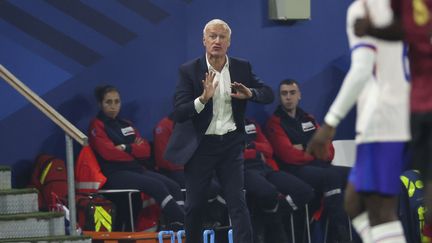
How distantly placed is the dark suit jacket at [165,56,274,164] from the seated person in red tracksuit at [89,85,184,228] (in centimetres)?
134

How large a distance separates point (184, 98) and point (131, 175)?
171 cm

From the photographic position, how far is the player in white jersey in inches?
231

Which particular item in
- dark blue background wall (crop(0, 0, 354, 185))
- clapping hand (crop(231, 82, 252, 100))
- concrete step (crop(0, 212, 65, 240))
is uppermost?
dark blue background wall (crop(0, 0, 354, 185))

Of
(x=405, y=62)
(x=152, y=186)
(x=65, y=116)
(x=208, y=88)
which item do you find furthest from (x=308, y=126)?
(x=405, y=62)

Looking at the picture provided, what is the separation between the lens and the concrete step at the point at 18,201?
33.2 ft

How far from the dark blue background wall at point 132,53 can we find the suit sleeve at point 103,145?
46 centimetres

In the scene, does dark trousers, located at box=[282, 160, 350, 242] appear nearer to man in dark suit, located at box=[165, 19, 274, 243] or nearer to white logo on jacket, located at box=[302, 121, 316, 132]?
white logo on jacket, located at box=[302, 121, 316, 132]

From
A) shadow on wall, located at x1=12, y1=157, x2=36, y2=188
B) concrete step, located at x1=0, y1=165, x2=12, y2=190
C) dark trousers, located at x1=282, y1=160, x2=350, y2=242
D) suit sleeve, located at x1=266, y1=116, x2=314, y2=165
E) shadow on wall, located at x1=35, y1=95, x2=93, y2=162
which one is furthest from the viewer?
suit sleeve, located at x1=266, y1=116, x2=314, y2=165

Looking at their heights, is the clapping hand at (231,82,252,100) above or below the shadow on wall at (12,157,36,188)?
above

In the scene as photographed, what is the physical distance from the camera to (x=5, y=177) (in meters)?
10.4

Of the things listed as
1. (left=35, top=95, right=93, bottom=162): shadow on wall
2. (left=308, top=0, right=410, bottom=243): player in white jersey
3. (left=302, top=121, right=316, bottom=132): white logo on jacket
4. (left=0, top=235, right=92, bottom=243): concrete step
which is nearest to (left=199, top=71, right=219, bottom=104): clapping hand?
(left=0, top=235, right=92, bottom=243): concrete step

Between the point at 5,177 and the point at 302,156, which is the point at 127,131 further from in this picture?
the point at 302,156

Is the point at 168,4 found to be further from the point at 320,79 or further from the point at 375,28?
the point at 375,28

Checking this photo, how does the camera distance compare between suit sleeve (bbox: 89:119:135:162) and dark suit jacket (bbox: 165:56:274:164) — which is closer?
dark suit jacket (bbox: 165:56:274:164)
